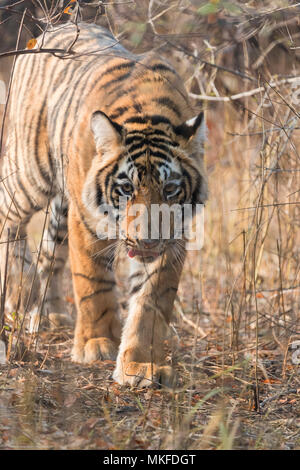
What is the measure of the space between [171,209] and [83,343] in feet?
3.35

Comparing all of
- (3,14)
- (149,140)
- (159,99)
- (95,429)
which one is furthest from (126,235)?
(3,14)

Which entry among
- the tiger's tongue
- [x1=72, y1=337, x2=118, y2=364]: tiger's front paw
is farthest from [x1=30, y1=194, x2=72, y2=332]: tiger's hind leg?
the tiger's tongue

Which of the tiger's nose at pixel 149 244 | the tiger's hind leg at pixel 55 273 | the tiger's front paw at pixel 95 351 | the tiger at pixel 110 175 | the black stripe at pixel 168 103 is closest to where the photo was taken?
the tiger's nose at pixel 149 244

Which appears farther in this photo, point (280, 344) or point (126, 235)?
point (280, 344)

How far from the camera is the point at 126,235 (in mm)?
3316

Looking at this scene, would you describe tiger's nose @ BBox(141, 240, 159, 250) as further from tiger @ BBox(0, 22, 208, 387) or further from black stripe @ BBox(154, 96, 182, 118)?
black stripe @ BBox(154, 96, 182, 118)

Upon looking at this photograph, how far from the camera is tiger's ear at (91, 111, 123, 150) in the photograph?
3.40 meters

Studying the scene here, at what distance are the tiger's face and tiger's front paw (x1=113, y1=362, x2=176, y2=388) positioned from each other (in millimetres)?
530

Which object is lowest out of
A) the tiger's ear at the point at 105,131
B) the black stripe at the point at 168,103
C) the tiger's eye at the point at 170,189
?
the tiger's eye at the point at 170,189

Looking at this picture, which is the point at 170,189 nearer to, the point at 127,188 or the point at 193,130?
the point at 127,188

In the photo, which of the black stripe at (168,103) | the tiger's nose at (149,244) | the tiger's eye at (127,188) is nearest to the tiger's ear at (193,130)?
the black stripe at (168,103)

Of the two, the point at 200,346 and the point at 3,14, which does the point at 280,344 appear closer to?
the point at 200,346

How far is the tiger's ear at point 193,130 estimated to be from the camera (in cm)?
345

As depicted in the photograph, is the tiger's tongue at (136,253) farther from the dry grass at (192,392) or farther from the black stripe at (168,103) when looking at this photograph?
the black stripe at (168,103)
